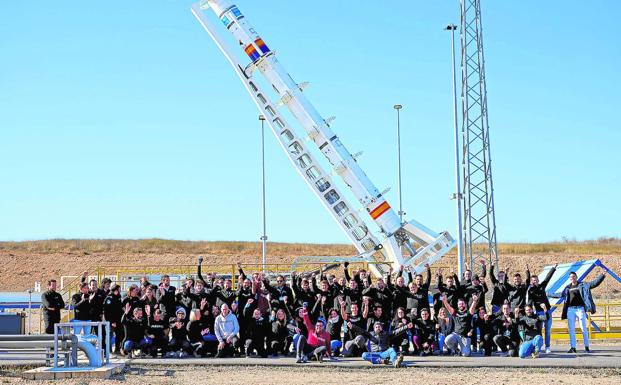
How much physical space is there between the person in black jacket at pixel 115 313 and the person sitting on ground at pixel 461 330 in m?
6.25

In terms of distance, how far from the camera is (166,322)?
15.4m

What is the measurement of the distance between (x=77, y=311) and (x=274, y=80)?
8130 millimetres

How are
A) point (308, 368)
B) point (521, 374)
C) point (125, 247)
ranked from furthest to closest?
point (125, 247) → point (308, 368) → point (521, 374)

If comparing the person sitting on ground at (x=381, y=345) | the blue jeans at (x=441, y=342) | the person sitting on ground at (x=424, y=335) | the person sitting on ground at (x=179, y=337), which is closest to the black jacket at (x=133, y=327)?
the person sitting on ground at (x=179, y=337)

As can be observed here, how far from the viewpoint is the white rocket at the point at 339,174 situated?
20188 mm

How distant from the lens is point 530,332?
1466 cm

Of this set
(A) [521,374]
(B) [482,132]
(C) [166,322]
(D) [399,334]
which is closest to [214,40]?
(B) [482,132]

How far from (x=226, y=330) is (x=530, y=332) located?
18.4 feet

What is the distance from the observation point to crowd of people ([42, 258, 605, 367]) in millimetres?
14961

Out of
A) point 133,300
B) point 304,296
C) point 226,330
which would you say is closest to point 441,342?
point 304,296

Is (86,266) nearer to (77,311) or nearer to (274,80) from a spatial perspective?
(274,80)

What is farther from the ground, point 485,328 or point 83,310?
point 83,310

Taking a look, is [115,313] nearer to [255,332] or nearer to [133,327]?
[133,327]

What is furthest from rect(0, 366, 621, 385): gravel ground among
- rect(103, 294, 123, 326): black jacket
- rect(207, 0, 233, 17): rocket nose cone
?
rect(207, 0, 233, 17): rocket nose cone
